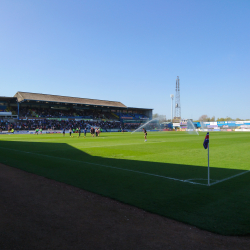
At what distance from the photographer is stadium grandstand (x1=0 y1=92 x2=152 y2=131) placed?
6606 cm

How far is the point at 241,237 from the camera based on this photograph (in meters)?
4.52

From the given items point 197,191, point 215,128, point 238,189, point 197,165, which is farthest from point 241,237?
point 215,128

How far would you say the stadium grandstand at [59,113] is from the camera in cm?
6606

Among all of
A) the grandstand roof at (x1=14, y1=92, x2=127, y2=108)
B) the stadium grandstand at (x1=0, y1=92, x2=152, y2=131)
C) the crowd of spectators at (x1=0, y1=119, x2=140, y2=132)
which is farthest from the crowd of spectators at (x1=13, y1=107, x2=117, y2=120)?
the grandstand roof at (x1=14, y1=92, x2=127, y2=108)

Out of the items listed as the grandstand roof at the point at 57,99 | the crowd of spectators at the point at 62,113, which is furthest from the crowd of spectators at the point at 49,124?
the grandstand roof at the point at 57,99

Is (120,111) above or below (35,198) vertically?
above

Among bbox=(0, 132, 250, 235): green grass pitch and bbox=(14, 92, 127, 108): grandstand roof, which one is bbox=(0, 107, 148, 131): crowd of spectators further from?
bbox=(0, 132, 250, 235): green grass pitch

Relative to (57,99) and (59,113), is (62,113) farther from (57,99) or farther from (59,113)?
(57,99)

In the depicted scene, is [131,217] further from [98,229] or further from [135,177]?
[135,177]

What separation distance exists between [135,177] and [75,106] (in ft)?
255

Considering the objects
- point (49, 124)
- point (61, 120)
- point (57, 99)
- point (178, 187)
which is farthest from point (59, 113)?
point (178, 187)

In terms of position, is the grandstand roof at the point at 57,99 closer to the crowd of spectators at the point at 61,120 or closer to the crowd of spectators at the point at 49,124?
the crowd of spectators at the point at 61,120

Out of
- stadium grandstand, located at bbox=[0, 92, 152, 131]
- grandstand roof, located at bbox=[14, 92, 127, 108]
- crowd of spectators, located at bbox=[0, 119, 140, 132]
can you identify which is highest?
grandstand roof, located at bbox=[14, 92, 127, 108]

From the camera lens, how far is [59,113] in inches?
3063
